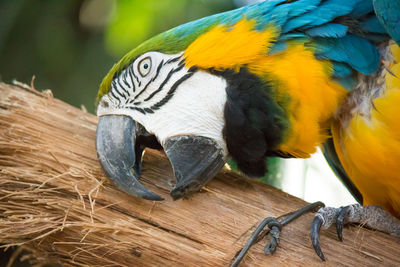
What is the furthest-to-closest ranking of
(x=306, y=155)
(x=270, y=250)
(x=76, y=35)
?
(x=76, y=35), (x=306, y=155), (x=270, y=250)

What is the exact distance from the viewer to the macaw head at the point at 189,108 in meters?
1.67

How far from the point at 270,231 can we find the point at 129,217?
1.59ft

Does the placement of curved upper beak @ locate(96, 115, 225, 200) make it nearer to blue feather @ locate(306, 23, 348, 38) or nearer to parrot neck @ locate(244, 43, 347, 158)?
parrot neck @ locate(244, 43, 347, 158)

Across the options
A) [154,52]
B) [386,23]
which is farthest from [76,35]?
[386,23]

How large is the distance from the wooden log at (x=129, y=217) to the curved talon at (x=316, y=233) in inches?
0.9

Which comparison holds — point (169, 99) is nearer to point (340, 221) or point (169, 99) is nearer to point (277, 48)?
point (277, 48)

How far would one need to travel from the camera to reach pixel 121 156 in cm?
168

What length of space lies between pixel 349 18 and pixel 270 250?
0.86 meters

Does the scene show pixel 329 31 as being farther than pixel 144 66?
No

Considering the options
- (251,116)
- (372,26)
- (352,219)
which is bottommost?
(352,219)

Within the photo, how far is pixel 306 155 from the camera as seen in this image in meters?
1.75

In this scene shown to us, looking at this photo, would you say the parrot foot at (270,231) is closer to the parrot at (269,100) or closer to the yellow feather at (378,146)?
the parrot at (269,100)

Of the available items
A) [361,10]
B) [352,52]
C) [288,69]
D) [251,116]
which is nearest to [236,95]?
[251,116]

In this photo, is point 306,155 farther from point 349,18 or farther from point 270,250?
point 349,18
